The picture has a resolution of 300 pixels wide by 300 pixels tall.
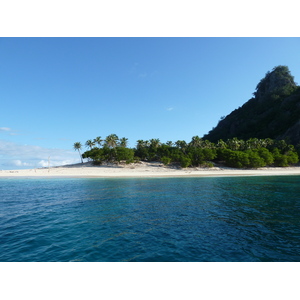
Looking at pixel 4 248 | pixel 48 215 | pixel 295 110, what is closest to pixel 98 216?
pixel 48 215

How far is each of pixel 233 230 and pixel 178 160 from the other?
73248 millimetres

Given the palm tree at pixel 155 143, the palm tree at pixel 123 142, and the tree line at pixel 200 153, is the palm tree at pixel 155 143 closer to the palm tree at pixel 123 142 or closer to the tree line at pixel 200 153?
the tree line at pixel 200 153

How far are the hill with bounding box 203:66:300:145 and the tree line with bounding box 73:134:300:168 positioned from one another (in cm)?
2647

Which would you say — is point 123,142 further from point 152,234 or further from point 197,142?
point 152,234

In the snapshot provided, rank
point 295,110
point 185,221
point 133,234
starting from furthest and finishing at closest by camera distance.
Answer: point 295,110 → point 185,221 → point 133,234

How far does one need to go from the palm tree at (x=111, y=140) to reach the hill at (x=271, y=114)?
3725 inches

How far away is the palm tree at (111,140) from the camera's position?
103062 millimetres

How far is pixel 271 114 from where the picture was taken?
463 feet

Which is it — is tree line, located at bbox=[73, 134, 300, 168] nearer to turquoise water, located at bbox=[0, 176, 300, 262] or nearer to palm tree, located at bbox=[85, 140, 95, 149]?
palm tree, located at bbox=[85, 140, 95, 149]

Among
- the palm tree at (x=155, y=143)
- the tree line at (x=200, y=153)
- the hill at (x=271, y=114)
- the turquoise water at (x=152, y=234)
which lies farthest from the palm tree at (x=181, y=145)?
the turquoise water at (x=152, y=234)

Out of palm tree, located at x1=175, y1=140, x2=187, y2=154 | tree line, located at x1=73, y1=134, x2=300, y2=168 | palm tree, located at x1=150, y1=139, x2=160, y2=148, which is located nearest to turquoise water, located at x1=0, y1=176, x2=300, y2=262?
tree line, located at x1=73, y1=134, x2=300, y2=168
